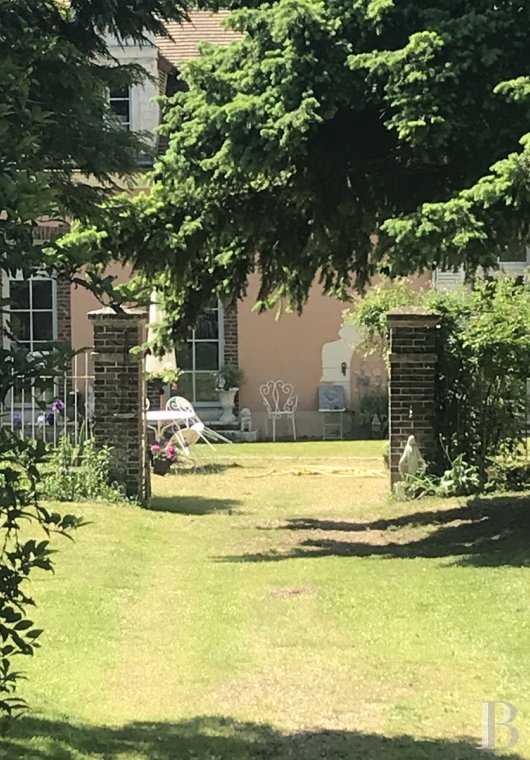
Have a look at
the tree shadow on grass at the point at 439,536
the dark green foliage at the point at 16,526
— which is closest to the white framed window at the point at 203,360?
the tree shadow on grass at the point at 439,536

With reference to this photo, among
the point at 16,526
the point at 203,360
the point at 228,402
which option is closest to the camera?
the point at 16,526

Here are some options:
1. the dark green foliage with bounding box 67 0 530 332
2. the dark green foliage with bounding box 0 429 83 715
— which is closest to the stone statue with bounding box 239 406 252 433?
the dark green foliage with bounding box 67 0 530 332

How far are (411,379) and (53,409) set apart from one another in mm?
3978

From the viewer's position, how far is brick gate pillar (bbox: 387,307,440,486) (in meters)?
11.8

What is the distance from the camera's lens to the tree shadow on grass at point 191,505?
11.6 meters

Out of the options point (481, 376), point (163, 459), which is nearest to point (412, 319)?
point (481, 376)

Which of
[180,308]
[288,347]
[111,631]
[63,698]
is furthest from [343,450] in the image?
[63,698]

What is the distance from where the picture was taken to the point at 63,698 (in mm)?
5008

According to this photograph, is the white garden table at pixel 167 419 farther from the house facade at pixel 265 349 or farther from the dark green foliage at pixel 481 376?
the dark green foliage at pixel 481 376

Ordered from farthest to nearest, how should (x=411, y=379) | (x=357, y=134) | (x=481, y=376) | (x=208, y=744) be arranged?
(x=481, y=376), (x=411, y=379), (x=357, y=134), (x=208, y=744)

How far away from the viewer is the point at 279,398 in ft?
66.2

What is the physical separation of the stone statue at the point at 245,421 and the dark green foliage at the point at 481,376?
762 cm

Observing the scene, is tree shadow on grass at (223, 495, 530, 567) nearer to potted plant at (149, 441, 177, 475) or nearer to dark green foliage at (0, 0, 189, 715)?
potted plant at (149, 441, 177, 475)

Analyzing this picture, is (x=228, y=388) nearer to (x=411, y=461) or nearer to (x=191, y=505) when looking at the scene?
(x=191, y=505)
